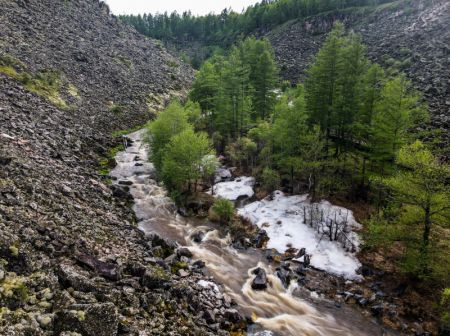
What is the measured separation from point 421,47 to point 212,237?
209 ft

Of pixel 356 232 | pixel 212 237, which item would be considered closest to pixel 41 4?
pixel 212 237

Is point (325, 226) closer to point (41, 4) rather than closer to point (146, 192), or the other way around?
point (146, 192)

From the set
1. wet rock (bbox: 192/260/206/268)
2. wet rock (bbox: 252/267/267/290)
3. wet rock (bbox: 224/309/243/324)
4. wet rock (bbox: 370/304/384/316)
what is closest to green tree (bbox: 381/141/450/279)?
wet rock (bbox: 370/304/384/316)

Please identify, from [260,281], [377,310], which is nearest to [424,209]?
[377,310]

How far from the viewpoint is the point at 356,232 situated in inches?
1184

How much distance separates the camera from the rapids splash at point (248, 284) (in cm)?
2044

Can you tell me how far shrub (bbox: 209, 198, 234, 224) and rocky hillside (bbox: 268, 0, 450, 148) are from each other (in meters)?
27.2

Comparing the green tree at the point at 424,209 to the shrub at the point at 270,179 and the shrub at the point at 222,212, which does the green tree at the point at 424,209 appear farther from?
the shrub at the point at 270,179

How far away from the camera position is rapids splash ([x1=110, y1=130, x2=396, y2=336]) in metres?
20.4

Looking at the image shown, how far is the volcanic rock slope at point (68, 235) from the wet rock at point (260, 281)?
3.92 meters

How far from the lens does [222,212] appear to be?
107ft

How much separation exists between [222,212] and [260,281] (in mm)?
10066

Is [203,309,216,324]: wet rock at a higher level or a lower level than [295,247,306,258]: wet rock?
higher

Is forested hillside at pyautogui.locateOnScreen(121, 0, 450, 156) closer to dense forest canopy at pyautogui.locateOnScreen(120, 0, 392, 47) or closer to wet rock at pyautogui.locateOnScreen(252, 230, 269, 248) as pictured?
dense forest canopy at pyautogui.locateOnScreen(120, 0, 392, 47)
